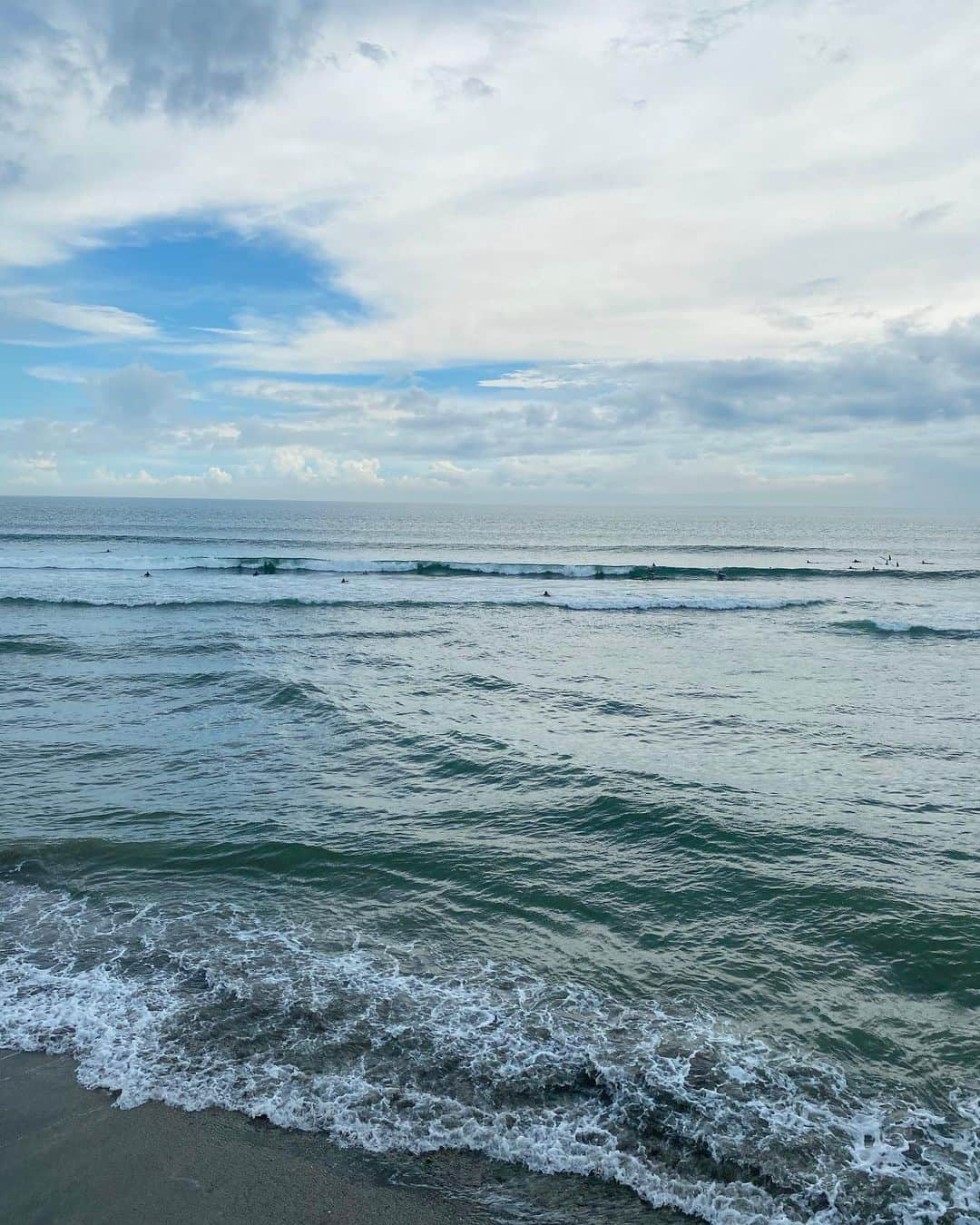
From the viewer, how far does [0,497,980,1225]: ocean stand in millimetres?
6285

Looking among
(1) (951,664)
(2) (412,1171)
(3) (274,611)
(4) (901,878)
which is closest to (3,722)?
(2) (412,1171)

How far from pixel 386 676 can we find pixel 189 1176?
18161mm

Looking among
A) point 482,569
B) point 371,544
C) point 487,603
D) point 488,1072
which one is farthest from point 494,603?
point 371,544

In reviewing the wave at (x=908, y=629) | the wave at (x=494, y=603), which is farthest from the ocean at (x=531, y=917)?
the wave at (x=494, y=603)

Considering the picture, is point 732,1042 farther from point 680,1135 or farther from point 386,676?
point 386,676

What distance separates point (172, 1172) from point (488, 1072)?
104 inches

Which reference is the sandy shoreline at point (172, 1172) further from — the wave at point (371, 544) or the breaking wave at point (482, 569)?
the wave at point (371, 544)

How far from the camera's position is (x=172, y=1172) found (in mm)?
5898

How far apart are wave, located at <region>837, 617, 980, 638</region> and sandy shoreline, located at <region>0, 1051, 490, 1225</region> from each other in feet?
110

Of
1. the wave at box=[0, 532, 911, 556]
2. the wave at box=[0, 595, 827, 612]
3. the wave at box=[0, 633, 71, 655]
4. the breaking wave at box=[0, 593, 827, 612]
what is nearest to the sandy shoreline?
the wave at box=[0, 633, 71, 655]

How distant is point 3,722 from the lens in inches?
704

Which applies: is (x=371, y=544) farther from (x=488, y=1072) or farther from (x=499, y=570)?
(x=488, y=1072)

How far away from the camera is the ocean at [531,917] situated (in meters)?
6.29

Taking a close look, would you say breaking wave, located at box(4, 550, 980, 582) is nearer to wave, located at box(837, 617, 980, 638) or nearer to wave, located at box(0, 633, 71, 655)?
wave, located at box(837, 617, 980, 638)
